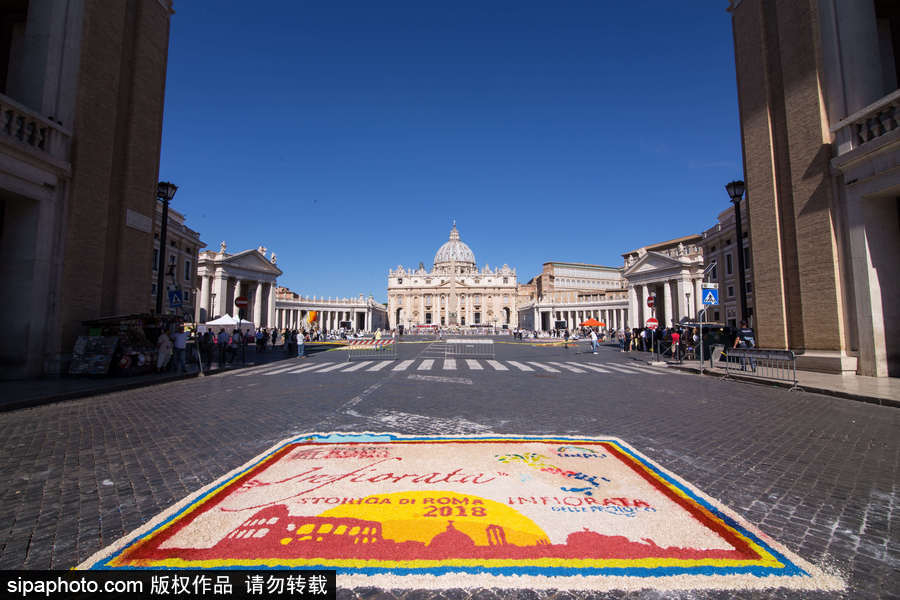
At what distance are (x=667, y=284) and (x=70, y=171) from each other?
2219 inches

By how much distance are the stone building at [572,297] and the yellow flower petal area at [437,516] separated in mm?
76106

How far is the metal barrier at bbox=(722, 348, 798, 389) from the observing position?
38.0 feet

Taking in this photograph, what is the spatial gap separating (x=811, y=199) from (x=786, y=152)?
232 centimetres

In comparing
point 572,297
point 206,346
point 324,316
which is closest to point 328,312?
point 324,316

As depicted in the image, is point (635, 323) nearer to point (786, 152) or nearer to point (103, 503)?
point (786, 152)

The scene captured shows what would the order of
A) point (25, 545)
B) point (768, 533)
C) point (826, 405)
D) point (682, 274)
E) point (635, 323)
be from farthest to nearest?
1. point (635, 323)
2. point (682, 274)
3. point (826, 405)
4. point (768, 533)
5. point (25, 545)

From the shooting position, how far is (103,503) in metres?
3.65

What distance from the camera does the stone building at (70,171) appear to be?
440 inches

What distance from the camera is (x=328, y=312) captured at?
93938 millimetres

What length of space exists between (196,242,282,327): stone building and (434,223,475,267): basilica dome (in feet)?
244

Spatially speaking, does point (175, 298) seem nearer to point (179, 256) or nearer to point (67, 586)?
point (67, 586)

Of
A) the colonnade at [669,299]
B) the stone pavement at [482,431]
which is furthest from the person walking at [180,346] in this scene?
the colonnade at [669,299]

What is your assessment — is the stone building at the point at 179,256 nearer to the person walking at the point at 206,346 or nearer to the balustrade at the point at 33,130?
the person walking at the point at 206,346

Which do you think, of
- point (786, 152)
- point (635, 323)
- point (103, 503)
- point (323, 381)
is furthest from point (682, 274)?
point (103, 503)
